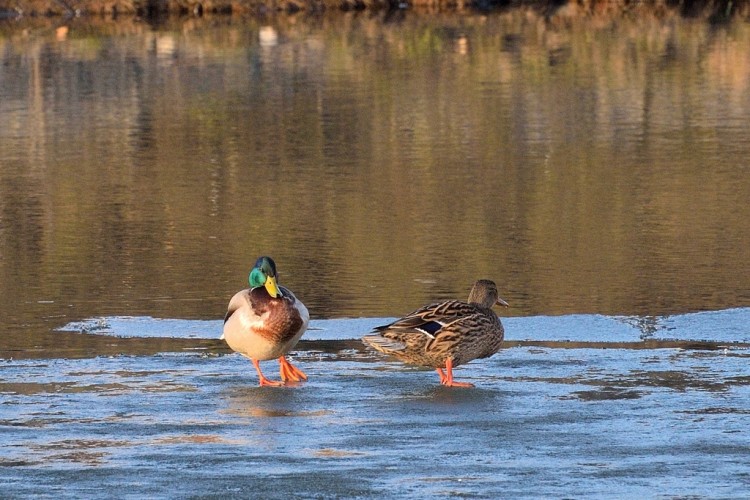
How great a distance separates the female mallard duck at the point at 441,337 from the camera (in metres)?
8.70

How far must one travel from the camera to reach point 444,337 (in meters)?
8.69

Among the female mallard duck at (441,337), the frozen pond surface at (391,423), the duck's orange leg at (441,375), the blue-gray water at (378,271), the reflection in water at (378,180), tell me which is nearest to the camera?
the frozen pond surface at (391,423)

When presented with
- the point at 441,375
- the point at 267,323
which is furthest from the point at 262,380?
the point at 441,375

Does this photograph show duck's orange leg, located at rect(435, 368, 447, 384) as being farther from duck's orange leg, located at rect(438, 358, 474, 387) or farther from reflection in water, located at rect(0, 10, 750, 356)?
reflection in water, located at rect(0, 10, 750, 356)

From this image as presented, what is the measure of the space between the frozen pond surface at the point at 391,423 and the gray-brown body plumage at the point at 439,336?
18cm

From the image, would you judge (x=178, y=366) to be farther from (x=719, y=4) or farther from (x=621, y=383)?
(x=719, y=4)

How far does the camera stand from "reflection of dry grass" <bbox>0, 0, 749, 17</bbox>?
47.6 m

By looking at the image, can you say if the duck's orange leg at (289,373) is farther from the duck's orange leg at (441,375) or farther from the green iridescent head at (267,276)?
the duck's orange leg at (441,375)

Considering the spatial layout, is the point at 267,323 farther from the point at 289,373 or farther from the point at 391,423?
the point at 391,423

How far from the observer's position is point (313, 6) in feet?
165

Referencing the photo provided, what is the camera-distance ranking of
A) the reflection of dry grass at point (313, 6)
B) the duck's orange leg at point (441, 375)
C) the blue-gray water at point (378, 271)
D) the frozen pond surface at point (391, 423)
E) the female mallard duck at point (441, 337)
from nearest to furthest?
the frozen pond surface at point (391, 423)
the blue-gray water at point (378, 271)
the female mallard duck at point (441, 337)
the duck's orange leg at point (441, 375)
the reflection of dry grass at point (313, 6)

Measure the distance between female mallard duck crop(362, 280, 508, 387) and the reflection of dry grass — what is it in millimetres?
38539

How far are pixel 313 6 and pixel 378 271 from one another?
3830 cm

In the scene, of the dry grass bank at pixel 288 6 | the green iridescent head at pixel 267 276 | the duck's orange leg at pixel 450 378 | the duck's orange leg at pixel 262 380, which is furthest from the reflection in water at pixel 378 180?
the dry grass bank at pixel 288 6
